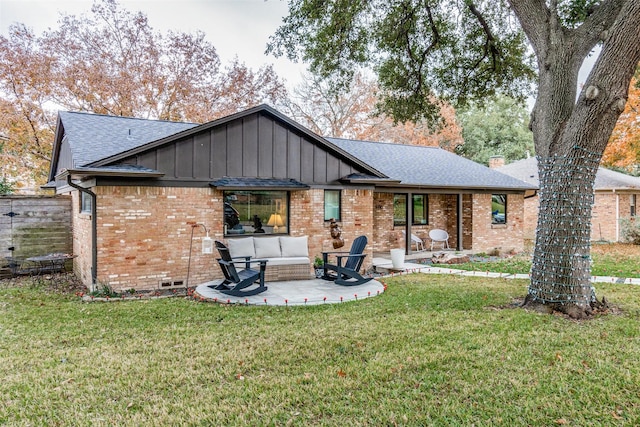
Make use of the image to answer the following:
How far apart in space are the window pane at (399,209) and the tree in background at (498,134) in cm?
2033

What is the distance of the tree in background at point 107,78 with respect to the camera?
58.4ft

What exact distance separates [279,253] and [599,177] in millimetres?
18993

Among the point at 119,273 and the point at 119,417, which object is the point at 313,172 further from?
the point at 119,417

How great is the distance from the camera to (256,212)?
9578 mm

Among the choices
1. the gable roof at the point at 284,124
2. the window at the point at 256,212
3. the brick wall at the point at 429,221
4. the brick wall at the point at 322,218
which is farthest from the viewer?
the brick wall at the point at 429,221

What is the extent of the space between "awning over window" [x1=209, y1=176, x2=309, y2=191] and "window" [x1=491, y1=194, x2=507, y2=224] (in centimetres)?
931

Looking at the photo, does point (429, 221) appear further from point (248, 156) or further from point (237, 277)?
point (237, 277)

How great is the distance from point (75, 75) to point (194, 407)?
1980 centimetres

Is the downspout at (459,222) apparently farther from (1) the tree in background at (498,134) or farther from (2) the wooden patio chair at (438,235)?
(1) the tree in background at (498,134)

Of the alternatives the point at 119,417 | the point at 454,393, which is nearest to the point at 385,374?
the point at 454,393

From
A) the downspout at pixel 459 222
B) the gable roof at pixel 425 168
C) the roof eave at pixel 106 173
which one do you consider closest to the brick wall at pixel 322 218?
the gable roof at pixel 425 168

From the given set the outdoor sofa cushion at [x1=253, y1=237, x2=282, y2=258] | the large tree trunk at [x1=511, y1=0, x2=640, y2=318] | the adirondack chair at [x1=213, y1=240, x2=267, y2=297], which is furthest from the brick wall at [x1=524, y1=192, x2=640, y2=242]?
the adirondack chair at [x1=213, y1=240, x2=267, y2=297]

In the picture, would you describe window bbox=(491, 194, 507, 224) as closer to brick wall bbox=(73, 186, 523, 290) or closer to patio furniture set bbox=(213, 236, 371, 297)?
brick wall bbox=(73, 186, 523, 290)

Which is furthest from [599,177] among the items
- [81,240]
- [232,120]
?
[81,240]
